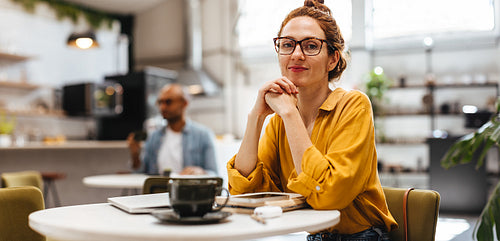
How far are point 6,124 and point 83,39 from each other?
69.0 inches

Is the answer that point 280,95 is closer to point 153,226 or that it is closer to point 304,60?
point 304,60

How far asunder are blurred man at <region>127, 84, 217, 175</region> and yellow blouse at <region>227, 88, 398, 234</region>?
7.50 ft

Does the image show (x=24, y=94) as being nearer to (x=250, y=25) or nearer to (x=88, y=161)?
(x=88, y=161)

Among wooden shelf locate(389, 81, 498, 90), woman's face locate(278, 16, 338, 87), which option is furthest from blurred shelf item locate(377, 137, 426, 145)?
woman's face locate(278, 16, 338, 87)

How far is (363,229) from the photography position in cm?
143

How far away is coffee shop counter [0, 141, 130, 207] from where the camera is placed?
5.64 meters

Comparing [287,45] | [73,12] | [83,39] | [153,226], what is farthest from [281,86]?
[73,12]

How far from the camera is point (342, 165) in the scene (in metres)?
1.32

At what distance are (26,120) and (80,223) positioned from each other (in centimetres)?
821

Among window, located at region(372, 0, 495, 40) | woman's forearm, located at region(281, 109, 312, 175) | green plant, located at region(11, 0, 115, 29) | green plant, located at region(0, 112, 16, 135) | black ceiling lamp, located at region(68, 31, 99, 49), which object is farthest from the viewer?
window, located at region(372, 0, 495, 40)

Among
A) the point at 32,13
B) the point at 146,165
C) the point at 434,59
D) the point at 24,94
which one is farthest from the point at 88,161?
the point at 434,59

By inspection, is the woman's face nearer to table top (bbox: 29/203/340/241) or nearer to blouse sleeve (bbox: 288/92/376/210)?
blouse sleeve (bbox: 288/92/376/210)

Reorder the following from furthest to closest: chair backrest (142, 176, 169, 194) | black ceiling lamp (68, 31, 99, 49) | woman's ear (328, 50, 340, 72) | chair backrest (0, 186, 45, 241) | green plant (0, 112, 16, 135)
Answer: black ceiling lamp (68, 31, 99, 49)
green plant (0, 112, 16, 135)
chair backrest (142, 176, 169, 194)
chair backrest (0, 186, 45, 241)
woman's ear (328, 50, 340, 72)

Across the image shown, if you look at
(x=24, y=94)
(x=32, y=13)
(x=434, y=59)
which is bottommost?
(x=24, y=94)
